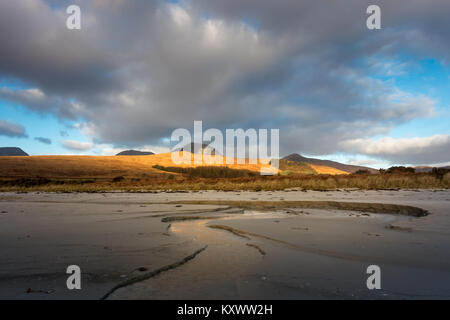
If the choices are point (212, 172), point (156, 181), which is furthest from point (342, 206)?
point (212, 172)

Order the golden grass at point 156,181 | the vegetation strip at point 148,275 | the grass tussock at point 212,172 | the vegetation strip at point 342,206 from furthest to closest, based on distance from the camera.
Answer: the grass tussock at point 212,172, the golden grass at point 156,181, the vegetation strip at point 342,206, the vegetation strip at point 148,275

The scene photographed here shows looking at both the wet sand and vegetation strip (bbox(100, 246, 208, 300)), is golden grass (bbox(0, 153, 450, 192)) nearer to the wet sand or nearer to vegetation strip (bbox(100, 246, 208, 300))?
the wet sand

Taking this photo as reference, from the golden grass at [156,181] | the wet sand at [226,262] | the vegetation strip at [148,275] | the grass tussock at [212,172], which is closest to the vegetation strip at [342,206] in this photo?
the wet sand at [226,262]

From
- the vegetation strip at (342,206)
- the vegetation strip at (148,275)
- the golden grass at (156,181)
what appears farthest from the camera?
the golden grass at (156,181)

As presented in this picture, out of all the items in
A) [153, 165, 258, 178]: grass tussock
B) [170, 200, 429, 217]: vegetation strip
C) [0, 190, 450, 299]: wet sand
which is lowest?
[170, 200, 429, 217]: vegetation strip

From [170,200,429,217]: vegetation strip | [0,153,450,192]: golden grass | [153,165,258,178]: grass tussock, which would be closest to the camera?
[170,200,429,217]: vegetation strip

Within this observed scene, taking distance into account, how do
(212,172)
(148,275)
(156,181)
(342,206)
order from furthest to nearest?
(212,172), (156,181), (342,206), (148,275)

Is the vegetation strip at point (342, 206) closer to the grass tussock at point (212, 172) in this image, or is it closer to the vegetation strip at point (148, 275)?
the vegetation strip at point (148, 275)

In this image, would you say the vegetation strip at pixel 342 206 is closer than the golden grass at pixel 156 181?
Yes

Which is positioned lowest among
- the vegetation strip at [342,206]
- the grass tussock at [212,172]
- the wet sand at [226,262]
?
the vegetation strip at [342,206]

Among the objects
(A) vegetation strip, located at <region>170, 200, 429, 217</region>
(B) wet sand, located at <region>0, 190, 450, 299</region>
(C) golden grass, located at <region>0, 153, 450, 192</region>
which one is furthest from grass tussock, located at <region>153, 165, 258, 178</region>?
(B) wet sand, located at <region>0, 190, 450, 299</region>

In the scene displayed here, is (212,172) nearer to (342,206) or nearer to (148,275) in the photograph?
(342,206)

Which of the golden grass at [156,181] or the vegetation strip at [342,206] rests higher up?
the golden grass at [156,181]
